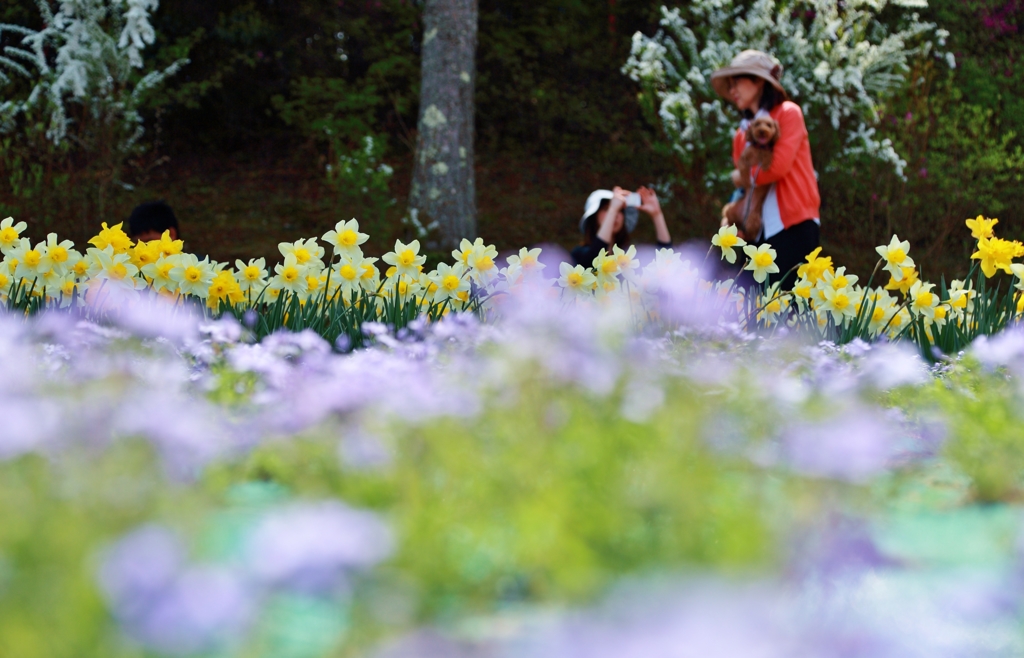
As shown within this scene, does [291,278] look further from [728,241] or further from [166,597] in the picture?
[166,597]

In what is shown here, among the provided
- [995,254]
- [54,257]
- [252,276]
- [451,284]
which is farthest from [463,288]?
[995,254]

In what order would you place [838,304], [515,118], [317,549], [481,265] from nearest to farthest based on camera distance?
[317,549]
[838,304]
[481,265]
[515,118]

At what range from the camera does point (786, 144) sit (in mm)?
4430

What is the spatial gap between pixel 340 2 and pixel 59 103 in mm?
4595

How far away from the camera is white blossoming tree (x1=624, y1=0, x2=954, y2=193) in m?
9.30

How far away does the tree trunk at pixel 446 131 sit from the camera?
8.38 metres

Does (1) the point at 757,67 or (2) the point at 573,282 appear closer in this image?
(2) the point at 573,282

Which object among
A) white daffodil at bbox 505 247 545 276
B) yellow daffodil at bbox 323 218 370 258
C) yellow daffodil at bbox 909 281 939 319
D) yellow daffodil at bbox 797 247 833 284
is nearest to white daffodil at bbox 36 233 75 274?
yellow daffodil at bbox 323 218 370 258

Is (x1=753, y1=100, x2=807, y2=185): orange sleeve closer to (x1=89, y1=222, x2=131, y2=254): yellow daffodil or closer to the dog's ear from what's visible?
the dog's ear

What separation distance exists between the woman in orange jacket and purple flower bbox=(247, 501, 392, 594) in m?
3.77

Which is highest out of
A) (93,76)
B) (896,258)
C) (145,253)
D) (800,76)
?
(800,76)

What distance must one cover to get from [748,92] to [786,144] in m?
0.38

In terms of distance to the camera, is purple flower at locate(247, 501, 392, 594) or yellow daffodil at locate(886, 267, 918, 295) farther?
yellow daffodil at locate(886, 267, 918, 295)

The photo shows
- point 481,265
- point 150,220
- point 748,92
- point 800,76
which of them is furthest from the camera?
point 800,76
